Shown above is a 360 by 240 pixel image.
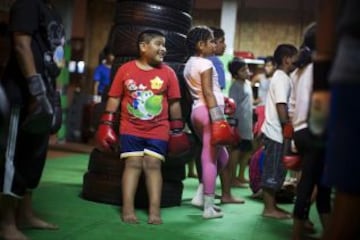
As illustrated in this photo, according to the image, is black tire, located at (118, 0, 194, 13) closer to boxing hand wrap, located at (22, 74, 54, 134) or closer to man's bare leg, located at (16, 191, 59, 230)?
boxing hand wrap, located at (22, 74, 54, 134)

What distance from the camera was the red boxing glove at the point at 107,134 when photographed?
3541 millimetres

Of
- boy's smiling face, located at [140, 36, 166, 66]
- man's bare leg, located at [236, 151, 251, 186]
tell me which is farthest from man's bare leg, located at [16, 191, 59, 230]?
man's bare leg, located at [236, 151, 251, 186]

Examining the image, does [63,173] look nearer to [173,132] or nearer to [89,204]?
[89,204]

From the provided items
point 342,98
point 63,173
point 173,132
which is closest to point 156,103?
point 173,132

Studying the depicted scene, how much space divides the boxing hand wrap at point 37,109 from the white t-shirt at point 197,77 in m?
1.51

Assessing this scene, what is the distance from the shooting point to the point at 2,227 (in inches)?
109

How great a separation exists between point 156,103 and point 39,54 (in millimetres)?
1034

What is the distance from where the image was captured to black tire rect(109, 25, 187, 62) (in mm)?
4105

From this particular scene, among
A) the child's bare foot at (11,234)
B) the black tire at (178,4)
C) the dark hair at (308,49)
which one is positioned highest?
the black tire at (178,4)

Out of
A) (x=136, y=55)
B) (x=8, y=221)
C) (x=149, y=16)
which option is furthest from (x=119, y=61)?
(x=8, y=221)

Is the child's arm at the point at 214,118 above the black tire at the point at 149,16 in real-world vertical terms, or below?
below

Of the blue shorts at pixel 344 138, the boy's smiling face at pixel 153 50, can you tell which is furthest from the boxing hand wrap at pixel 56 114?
the blue shorts at pixel 344 138

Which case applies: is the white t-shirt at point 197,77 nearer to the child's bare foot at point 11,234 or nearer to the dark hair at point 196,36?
the dark hair at point 196,36

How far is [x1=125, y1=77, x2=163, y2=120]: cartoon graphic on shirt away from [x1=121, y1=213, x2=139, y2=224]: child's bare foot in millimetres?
715
